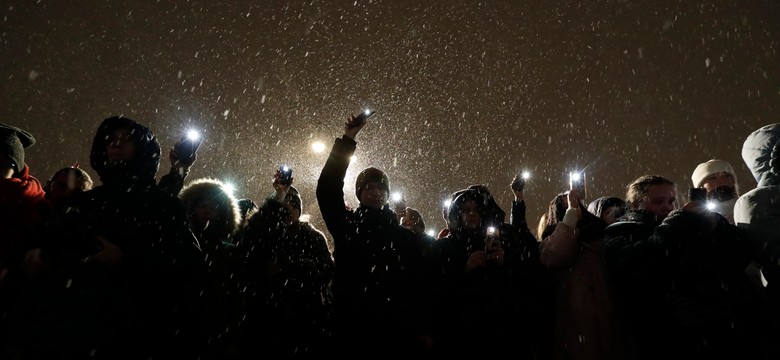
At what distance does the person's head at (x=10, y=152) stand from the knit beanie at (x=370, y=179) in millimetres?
2484

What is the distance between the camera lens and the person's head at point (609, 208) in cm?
447

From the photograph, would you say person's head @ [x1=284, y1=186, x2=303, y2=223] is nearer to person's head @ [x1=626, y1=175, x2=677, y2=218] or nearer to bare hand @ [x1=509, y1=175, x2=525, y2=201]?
bare hand @ [x1=509, y1=175, x2=525, y2=201]

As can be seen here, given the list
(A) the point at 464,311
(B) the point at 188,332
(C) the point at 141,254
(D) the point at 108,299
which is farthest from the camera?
(A) the point at 464,311

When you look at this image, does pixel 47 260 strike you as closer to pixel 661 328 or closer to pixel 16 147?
pixel 16 147

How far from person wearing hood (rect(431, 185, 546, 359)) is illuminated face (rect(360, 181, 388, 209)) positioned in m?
0.69

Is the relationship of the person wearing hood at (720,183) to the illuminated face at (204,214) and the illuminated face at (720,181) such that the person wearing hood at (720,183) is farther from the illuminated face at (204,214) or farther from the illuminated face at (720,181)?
the illuminated face at (204,214)

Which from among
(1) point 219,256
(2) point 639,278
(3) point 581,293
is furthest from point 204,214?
(2) point 639,278

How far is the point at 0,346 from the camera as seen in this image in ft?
6.93

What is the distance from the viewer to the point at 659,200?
3.80 meters

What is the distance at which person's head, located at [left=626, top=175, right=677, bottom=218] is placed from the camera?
3.79m

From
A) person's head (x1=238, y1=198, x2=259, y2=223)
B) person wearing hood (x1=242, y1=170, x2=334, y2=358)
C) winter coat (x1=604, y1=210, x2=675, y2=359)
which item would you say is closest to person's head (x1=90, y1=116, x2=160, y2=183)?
person wearing hood (x1=242, y1=170, x2=334, y2=358)

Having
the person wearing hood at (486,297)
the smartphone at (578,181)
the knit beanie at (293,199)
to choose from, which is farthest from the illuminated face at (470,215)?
the knit beanie at (293,199)

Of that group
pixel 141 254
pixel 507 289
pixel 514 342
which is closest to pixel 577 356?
pixel 514 342

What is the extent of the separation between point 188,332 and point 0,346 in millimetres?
1043
